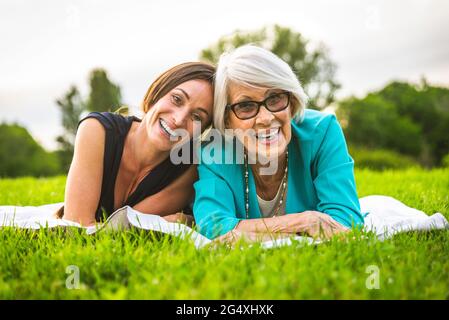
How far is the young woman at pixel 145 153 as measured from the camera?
3.86 metres

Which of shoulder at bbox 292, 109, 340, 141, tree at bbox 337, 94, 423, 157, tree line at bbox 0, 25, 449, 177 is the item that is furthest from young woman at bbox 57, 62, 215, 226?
tree at bbox 337, 94, 423, 157

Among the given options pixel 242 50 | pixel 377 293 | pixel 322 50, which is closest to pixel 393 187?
pixel 242 50

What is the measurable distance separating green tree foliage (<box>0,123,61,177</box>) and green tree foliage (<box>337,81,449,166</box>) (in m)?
29.4

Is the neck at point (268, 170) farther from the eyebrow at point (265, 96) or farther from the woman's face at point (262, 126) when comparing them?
the eyebrow at point (265, 96)

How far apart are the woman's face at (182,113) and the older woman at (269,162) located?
0.15 m

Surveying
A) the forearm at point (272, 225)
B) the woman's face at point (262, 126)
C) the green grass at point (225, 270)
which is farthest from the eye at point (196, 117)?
the green grass at point (225, 270)

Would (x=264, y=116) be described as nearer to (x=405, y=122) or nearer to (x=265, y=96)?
(x=265, y=96)

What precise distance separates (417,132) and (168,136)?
159 feet

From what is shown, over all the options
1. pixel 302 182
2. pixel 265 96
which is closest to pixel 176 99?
pixel 265 96

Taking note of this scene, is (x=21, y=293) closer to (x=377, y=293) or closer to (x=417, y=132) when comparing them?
(x=377, y=293)

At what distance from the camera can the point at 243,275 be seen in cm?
231

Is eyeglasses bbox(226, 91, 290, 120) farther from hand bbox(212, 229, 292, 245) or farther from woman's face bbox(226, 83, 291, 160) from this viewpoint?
hand bbox(212, 229, 292, 245)

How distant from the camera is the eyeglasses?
3.55 m
